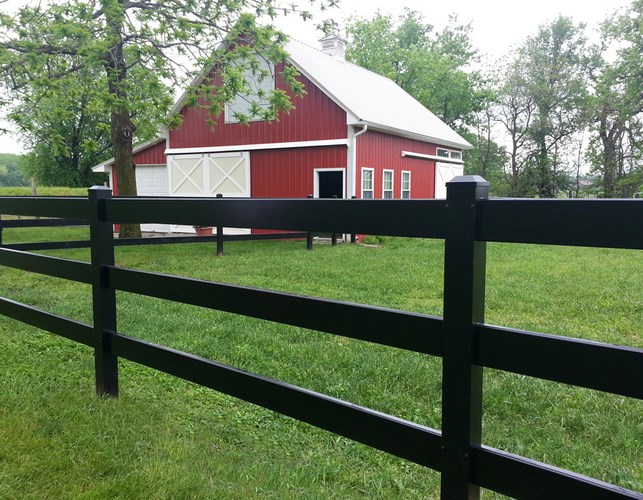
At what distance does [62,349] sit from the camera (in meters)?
4.10

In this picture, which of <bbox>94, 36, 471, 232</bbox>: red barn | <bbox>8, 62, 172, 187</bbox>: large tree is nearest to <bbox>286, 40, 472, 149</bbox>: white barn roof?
<bbox>94, 36, 471, 232</bbox>: red barn

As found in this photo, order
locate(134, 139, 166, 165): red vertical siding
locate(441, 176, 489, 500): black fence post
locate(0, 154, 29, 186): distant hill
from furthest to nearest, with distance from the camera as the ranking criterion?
locate(0, 154, 29, 186): distant hill
locate(134, 139, 166, 165): red vertical siding
locate(441, 176, 489, 500): black fence post

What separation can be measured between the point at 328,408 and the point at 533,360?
2.77 ft

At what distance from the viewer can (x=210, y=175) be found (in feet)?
55.6

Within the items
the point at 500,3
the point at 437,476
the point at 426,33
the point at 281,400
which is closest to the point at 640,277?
the point at 437,476

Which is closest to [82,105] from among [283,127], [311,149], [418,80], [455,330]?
[283,127]

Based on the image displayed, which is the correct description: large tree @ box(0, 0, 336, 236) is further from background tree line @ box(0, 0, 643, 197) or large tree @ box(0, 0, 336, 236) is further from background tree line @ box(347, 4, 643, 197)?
background tree line @ box(347, 4, 643, 197)

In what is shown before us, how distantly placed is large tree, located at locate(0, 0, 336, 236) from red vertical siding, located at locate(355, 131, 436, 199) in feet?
10.1

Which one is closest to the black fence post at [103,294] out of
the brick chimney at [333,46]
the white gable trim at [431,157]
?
the white gable trim at [431,157]

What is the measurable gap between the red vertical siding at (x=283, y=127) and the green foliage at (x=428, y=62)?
18.1 meters

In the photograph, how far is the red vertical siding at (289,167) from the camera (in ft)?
48.5

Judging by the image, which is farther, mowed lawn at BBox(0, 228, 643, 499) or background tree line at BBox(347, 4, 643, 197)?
background tree line at BBox(347, 4, 643, 197)

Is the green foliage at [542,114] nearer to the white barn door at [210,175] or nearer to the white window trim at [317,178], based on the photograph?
the white window trim at [317,178]

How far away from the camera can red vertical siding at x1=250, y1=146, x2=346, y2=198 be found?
48.5 feet
